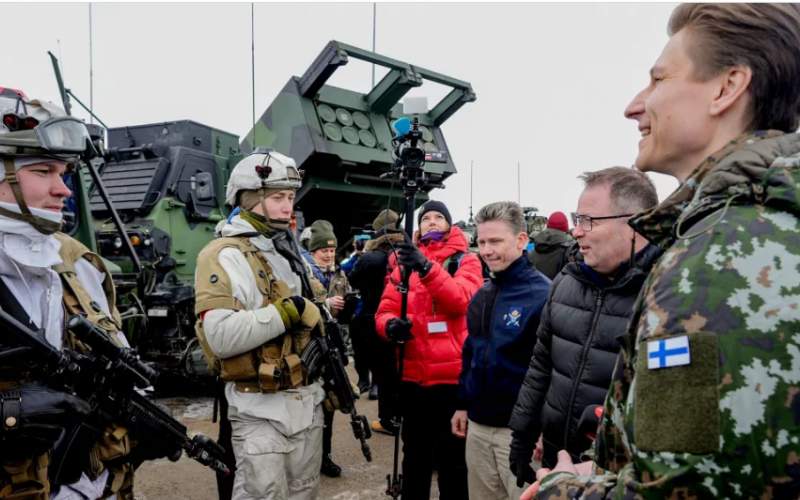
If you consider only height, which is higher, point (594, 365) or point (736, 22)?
point (736, 22)

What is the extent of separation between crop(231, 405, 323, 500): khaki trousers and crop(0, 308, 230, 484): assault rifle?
0.26 metres

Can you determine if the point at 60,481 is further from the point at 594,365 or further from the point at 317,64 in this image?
the point at 317,64

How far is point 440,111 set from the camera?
10.5m

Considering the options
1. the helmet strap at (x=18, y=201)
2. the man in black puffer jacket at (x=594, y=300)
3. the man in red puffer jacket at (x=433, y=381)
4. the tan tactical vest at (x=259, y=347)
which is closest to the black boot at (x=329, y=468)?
the man in red puffer jacket at (x=433, y=381)

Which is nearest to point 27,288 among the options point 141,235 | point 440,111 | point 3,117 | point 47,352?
point 47,352

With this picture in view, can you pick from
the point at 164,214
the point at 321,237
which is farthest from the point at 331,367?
the point at 164,214

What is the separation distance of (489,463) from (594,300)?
1.18 metres

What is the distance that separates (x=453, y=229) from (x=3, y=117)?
262 cm

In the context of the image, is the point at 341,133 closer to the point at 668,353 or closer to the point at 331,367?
the point at 331,367

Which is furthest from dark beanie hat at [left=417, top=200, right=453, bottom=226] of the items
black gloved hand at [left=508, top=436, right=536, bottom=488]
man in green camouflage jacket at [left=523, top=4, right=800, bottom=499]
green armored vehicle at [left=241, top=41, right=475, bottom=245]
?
green armored vehicle at [left=241, top=41, right=475, bottom=245]

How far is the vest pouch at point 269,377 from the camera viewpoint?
2.65m

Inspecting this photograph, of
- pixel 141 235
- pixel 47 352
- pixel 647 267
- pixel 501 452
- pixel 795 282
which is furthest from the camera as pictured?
pixel 141 235

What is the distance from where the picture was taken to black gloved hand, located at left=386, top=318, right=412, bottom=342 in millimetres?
3297

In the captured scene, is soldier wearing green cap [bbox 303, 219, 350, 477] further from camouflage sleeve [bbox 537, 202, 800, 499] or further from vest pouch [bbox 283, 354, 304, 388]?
camouflage sleeve [bbox 537, 202, 800, 499]
